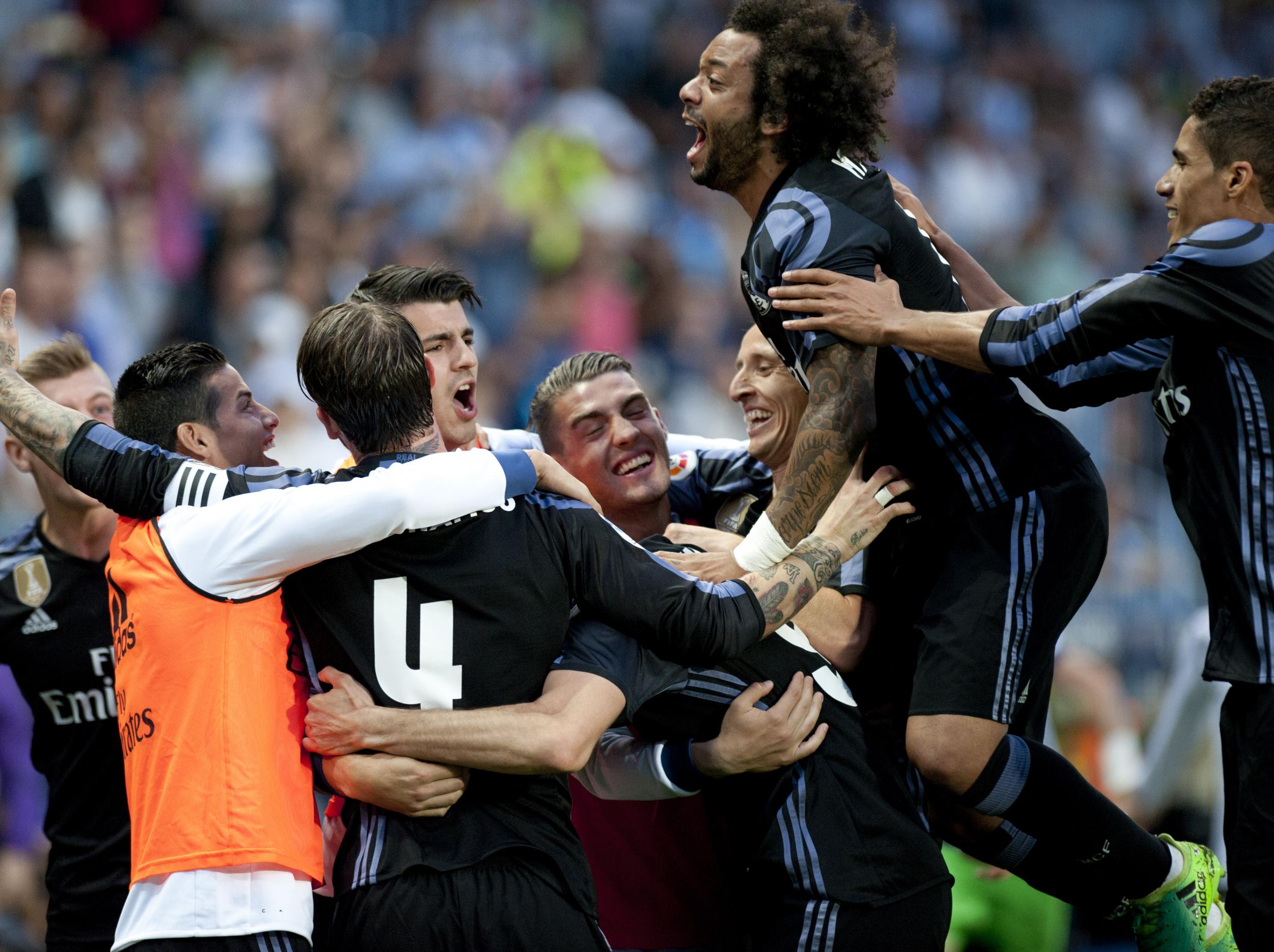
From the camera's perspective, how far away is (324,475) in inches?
148

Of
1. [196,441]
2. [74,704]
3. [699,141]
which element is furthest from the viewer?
[74,704]

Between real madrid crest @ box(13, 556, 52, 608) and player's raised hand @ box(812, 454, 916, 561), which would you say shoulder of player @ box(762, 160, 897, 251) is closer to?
player's raised hand @ box(812, 454, 916, 561)

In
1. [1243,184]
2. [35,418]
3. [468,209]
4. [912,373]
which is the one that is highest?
[468,209]

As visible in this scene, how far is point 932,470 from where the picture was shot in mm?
4496

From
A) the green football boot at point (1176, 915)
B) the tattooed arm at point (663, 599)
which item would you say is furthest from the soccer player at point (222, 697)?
the green football boot at point (1176, 915)

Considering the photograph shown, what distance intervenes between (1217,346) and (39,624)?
13.3ft

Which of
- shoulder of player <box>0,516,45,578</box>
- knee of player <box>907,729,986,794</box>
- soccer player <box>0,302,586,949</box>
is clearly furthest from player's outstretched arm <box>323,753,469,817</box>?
shoulder of player <box>0,516,45,578</box>

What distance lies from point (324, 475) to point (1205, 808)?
7.59m

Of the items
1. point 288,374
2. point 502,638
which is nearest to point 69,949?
point 502,638

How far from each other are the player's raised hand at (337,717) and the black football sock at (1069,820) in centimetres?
193

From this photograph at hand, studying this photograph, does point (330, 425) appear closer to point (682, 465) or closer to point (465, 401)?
point (465, 401)

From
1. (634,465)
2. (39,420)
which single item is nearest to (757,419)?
(634,465)

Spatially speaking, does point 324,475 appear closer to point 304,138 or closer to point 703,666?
point 703,666

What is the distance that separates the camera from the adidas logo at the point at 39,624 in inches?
202
